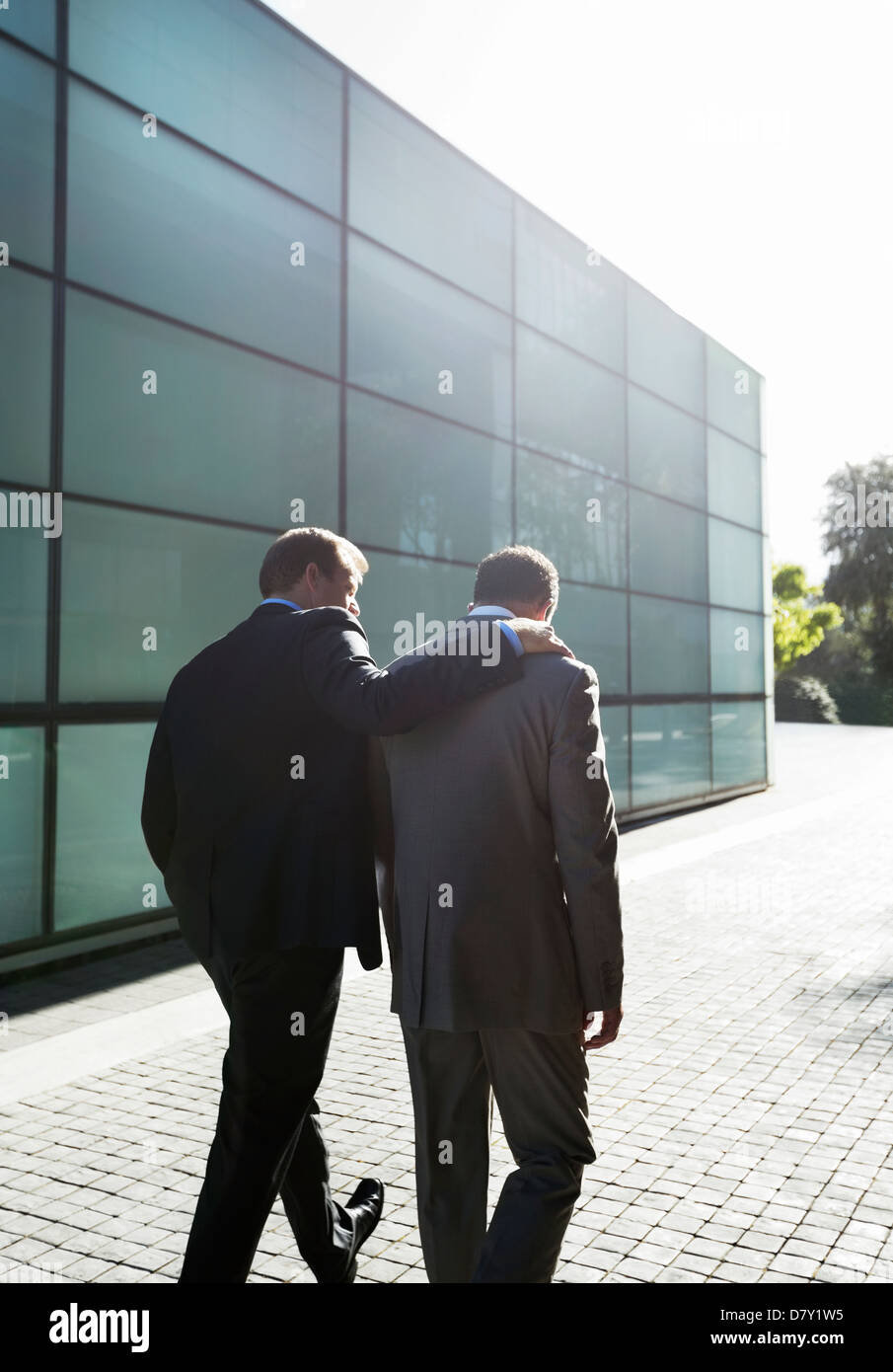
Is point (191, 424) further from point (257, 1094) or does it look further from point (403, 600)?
point (257, 1094)

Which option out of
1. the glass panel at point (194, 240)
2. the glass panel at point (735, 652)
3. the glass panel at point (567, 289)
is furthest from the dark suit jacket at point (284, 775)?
the glass panel at point (735, 652)

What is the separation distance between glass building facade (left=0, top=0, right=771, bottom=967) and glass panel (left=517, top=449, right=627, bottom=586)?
2.0 inches

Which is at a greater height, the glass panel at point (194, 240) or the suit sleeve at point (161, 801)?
the glass panel at point (194, 240)

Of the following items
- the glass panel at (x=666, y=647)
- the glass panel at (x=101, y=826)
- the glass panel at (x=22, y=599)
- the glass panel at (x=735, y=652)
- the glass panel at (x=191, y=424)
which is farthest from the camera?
the glass panel at (x=735, y=652)

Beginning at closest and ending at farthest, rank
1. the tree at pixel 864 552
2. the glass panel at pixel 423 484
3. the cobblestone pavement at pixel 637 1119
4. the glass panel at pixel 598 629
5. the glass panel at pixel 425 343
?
the cobblestone pavement at pixel 637 1119 < the glass panel at pixel 423 484 < the glass panel at pixel 425 343 < the glass panel at pixel 598 629 < the tree at pixel 864 552

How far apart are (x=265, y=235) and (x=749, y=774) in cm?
1250

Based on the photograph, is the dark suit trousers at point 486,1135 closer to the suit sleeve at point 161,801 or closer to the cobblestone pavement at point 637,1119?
the cobblestone pavement at point 637,1119

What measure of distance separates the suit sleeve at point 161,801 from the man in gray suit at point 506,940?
2.15ft

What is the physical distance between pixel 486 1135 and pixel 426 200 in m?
Result: 10.7

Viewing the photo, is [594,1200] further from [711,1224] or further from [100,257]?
[100,257]

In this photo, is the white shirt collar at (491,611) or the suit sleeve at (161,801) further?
the suit sleeve at (161,801)

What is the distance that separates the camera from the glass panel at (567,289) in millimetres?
13469

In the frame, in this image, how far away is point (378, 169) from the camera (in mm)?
10805
